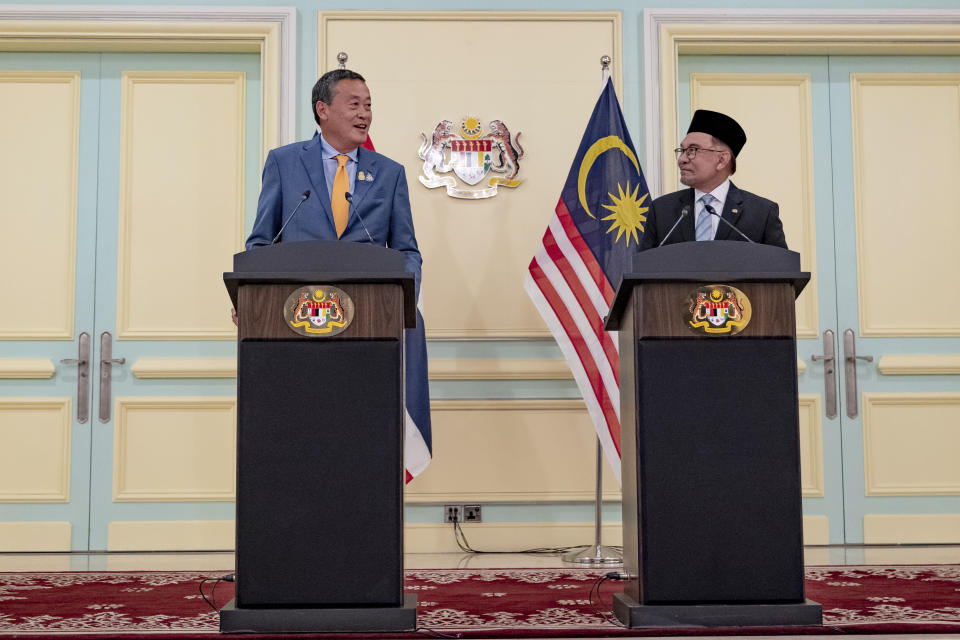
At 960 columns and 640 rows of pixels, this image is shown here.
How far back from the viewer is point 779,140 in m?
5.05

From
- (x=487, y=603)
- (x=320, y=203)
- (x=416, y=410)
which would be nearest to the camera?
(x=487, y=603)

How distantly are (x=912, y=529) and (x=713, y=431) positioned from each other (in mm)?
3062

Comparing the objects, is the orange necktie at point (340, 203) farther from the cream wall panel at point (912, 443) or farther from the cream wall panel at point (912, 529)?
the cream wall panel at point (912, 529)

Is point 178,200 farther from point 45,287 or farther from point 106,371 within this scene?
point 106,371

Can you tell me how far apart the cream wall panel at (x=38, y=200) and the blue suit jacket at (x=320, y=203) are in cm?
211

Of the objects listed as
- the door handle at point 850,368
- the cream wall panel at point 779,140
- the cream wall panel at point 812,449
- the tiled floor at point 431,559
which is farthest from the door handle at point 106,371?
the door handle at point 850,368

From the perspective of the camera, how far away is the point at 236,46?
494 centimetres

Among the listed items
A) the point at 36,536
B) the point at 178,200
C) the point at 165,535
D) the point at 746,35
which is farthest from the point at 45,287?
the point at 746,35

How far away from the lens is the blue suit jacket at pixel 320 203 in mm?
3232

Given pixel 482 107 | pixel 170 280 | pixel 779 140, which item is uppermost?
pixel 482 107

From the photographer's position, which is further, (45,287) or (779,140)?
(779,140)

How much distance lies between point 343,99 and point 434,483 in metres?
2.08

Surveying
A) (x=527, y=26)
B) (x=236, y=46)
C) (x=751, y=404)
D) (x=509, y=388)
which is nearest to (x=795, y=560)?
(x=751, y=404)

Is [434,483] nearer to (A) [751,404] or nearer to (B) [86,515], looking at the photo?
(B) [86,515]
